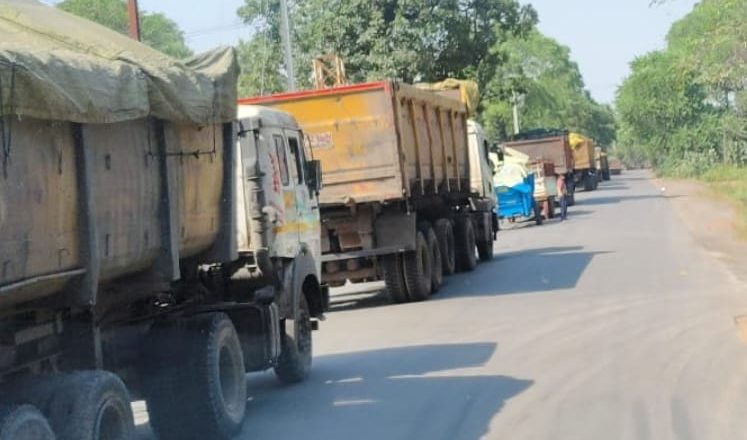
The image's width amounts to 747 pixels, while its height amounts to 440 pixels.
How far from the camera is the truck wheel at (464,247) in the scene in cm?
2258

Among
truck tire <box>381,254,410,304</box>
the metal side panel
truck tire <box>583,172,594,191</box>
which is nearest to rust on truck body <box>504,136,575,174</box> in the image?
truck tire <box>583,172,594,191</box>

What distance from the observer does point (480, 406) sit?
9562 millimetres

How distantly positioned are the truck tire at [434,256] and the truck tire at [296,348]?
25.3 feet

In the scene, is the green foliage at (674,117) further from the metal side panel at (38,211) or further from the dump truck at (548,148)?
the metal side panel at (38,211)

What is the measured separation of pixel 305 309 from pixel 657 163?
93.5 m

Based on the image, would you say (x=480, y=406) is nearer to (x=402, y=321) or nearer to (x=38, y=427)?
(x=38, y=427)

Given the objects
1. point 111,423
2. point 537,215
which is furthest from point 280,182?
point 537,215

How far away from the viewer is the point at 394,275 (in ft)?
58.4

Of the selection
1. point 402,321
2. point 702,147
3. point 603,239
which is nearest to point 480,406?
point 402,321

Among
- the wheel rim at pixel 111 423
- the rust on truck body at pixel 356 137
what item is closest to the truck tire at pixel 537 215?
the rust on truck body at pixel 356 137

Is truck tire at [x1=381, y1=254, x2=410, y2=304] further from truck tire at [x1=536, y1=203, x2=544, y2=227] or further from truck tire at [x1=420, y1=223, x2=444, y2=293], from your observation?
truck tire at [x1=536, y1=203, x2=544, y2=227]

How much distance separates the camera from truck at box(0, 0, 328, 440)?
245 inches

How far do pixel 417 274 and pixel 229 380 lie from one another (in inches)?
344

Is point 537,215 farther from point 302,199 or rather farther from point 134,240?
point 134,240
